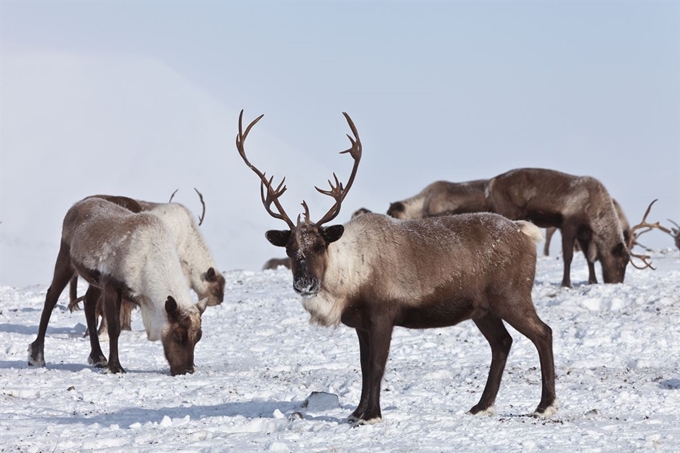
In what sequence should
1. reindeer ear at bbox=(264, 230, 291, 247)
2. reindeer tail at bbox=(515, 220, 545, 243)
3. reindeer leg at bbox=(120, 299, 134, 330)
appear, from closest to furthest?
1. reindeer ear at bbox=(264, 230, 291, 247)
2. reindeer tail at bbox=(515, 220, 545, 243)
3. reindeer leg at bbox=(120, 299, 134, 330)

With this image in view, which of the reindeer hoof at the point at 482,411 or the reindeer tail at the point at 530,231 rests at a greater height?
the reindeer tail at the point at 530,231

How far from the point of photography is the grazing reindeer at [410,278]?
24.6 feet

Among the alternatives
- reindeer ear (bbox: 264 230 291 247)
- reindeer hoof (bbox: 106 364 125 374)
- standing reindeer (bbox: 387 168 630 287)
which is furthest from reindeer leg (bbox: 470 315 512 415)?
standing reindeer (bbox: 387 168 630 287)

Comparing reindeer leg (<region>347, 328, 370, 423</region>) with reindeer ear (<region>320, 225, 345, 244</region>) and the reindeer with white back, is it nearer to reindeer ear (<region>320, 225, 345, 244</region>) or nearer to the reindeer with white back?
reindeer ear (<region>320, 225, 345, 244</region>)

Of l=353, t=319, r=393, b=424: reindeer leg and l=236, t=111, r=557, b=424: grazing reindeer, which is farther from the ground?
l=236, t=111, r=557, b=424: grazing reindeer

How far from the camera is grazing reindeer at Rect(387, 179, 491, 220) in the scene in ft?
73.6

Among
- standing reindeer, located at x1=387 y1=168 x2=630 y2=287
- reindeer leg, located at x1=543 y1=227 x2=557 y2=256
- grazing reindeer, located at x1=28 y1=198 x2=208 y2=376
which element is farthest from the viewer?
reindeer leg, located at x1=543 y1=227 x2=557 y2=256

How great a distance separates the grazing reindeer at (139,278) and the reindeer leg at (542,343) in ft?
13.8

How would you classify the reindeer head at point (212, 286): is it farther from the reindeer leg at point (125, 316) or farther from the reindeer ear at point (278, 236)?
the reindeer ear at point (278, 236)

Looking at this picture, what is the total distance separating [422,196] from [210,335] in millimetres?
10687

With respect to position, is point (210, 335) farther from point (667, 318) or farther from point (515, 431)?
point (515, 431)

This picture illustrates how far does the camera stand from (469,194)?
74.0 feet

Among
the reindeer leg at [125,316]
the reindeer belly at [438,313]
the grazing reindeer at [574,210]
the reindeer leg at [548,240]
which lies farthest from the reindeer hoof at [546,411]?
the reindeer leg at [548,240]

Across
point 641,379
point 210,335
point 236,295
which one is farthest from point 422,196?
point 641,379
